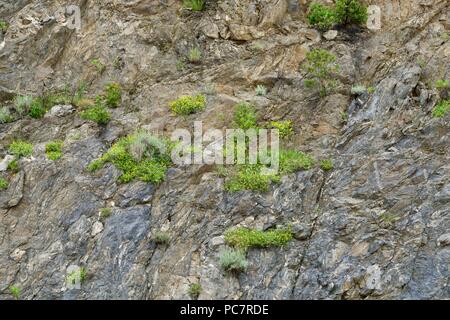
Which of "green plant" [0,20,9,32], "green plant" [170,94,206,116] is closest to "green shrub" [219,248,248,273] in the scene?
"green plant" [170,94,206,116]

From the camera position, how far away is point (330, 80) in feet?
43.6

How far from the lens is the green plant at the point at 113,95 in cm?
1330

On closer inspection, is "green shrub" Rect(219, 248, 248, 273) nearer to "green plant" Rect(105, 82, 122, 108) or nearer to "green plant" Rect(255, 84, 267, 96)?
"green plant" Rect(255, 84, 267, 96)

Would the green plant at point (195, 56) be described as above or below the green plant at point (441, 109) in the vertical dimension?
above

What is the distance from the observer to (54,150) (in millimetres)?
12312

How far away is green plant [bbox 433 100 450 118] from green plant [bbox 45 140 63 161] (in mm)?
7222

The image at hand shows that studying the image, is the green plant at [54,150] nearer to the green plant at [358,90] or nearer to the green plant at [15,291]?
the green plant at [15,291]

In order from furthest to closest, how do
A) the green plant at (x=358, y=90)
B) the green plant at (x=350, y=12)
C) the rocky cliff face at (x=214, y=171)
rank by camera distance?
1. the green plant at (x=350, y=12)
2. the green plant at (x=358, y=90)
3. the rocky cliff face at (x=214, y=171)

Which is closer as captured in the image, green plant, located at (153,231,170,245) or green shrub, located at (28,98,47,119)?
green plant, located at (153,231,170,245)

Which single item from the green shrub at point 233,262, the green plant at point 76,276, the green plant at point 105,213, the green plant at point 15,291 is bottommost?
the green plant at point 15,291

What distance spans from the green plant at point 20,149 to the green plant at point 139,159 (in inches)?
55.0

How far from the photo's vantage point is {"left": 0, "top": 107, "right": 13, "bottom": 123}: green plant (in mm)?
13039

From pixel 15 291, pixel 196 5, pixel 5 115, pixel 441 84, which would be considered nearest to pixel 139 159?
pixel 15 291

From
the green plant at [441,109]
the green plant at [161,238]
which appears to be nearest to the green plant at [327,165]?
the green plant at [441,109]
